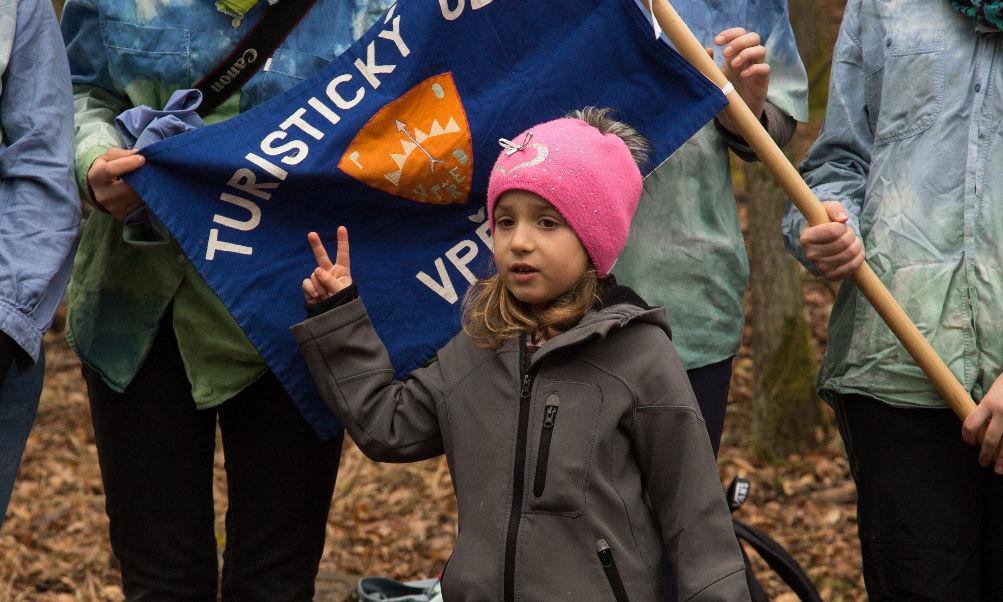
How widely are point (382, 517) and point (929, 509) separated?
169 inches

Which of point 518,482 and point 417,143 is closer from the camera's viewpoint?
point 518,482

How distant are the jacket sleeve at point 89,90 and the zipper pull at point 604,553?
1.58 m

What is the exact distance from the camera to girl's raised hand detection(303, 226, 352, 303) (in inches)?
124

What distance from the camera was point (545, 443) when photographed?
2.88 meters

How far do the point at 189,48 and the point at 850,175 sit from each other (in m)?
1.84

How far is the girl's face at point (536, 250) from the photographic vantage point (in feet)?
9.67

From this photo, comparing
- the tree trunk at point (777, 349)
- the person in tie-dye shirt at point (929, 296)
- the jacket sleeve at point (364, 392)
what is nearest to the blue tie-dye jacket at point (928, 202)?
the person in tie-dye shirt at point (929, 296)

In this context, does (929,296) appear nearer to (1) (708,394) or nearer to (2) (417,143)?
(1) (708,394)

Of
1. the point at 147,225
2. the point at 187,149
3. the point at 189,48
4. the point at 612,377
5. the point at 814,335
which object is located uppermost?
the point at 189,48

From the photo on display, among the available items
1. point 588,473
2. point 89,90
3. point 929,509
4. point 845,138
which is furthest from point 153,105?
point 929,509

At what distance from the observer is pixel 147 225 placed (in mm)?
3285

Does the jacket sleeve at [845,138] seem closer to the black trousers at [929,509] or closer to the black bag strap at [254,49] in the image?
the black trousers at [929,509]

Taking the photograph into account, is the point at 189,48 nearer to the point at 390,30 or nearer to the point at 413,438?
the point at 390,30

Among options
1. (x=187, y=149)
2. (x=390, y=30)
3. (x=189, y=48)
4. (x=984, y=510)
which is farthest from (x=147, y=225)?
(x=984, y=510)
